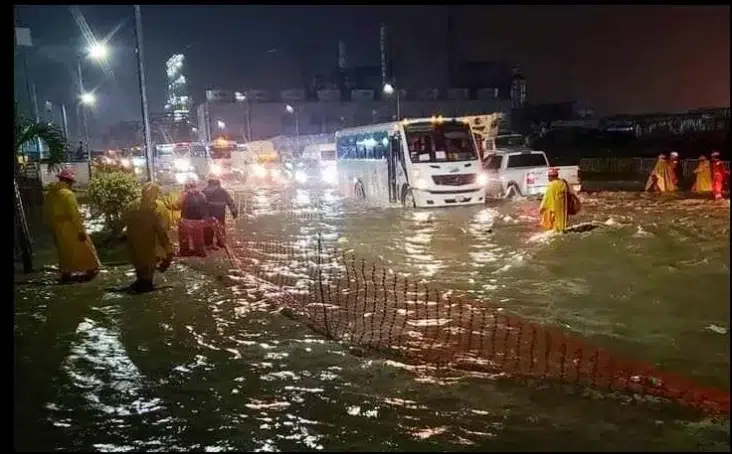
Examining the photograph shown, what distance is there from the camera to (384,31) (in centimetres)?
6488

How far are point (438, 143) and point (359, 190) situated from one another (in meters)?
5.83

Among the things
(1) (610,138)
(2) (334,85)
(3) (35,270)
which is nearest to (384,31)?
(2) (334,85)

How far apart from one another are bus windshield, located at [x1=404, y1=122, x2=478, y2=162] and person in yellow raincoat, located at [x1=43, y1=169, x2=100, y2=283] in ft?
37.7

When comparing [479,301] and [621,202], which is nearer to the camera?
[479,301]

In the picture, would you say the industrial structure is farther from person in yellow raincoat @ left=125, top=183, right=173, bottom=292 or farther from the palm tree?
person in yellow raincoat @ left=125, top=183, right=173, bottom=292

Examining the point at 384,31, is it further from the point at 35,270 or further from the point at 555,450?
the point at 555,450

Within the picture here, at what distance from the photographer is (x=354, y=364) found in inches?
274

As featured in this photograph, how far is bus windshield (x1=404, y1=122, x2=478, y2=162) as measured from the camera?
806 inches

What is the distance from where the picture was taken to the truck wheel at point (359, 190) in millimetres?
25328

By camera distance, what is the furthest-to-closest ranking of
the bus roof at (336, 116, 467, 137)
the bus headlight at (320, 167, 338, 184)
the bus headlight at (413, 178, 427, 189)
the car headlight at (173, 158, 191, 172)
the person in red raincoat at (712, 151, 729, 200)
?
the car headlight at (173, 158, 191, 172) < the bus headlight at (320, 167, 338, 184) < the bus roof at (336, 116, 467, 137) < the person in red raincoat at (712, 151, 729, 200) < the bus headlight at (413, 178, 427, 189)

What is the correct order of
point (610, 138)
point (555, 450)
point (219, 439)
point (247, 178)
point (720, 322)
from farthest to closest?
point (610, 138), point (247, 178), point (720, 322), point (219, 439), point (555, 450)

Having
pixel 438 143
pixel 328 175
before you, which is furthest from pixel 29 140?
pixel 328 175

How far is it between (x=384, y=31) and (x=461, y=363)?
61185 millimetres

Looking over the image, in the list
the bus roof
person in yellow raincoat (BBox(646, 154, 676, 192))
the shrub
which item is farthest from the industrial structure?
the shrub
